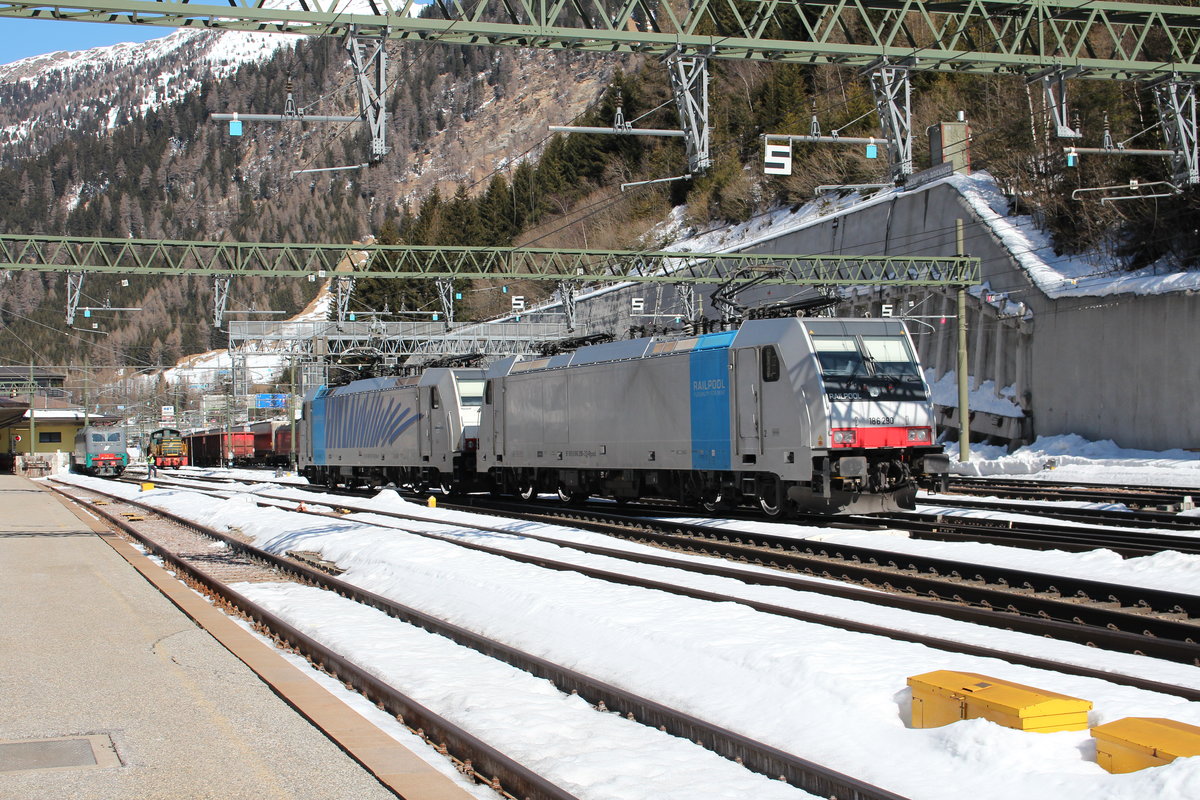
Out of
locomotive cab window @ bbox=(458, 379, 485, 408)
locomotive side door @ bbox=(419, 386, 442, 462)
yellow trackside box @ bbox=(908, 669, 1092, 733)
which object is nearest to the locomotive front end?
yellow trackside box @ bbox=(908, 669, 1092, 733)

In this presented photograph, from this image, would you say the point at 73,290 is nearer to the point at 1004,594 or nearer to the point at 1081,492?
the point at 1081,492

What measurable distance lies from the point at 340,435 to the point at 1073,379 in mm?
24322

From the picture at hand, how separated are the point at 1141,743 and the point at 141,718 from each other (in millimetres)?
5934

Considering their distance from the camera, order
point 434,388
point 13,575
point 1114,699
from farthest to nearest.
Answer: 1. point 434,388
2. point 13,575
3. point 1114,699

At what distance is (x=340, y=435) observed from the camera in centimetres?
4012

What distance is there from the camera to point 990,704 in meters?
6.18

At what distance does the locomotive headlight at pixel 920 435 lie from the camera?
18656 millimetres

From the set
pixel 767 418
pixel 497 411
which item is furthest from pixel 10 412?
pixel 767 418

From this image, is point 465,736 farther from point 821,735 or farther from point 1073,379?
point 1073,379

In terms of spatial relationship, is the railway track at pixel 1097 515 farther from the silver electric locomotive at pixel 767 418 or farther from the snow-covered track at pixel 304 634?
the snow-covered track at pixel 304 634

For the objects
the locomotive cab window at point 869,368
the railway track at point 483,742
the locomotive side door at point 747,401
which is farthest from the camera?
the locomotive side door at point 747,401

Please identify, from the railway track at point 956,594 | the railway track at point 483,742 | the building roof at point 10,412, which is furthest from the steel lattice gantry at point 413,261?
the building roof at point 10,412

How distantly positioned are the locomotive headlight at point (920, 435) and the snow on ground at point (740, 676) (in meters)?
4.58

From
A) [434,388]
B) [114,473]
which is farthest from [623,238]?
[434,388]
